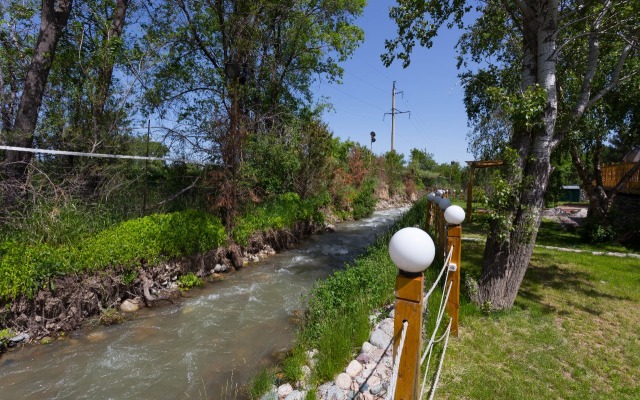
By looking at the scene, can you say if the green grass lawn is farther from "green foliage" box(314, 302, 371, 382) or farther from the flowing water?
the flowing water

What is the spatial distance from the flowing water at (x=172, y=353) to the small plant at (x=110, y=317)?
0.40 ft

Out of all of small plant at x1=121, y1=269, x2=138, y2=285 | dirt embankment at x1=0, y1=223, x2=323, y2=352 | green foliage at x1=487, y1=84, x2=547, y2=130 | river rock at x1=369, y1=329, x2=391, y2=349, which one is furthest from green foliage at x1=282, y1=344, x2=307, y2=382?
green foliage at x1=487, y1=84, x2=547, y2=130

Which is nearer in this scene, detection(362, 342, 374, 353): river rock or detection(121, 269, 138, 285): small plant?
detection(362, 342, 374, 353): river rock

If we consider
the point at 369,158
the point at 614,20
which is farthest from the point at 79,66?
the point at 369,158

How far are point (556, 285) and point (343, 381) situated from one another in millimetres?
4849

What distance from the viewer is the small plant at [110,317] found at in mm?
4947

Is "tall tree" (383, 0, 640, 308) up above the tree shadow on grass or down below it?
above

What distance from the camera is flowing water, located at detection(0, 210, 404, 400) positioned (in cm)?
365

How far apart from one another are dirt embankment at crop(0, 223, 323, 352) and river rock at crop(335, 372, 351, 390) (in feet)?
12.4

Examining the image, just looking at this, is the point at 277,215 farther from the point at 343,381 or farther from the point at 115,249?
the point at 343,381

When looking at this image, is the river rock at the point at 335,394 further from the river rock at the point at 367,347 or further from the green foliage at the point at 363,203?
the green foliage at the point at 363,203

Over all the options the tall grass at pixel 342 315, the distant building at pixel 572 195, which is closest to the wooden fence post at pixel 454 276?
the tall grass at pixel 342 315

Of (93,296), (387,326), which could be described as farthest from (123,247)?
(387,326)

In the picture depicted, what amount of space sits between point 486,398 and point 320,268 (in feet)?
18.0
